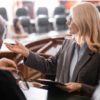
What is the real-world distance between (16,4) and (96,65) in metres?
7.23

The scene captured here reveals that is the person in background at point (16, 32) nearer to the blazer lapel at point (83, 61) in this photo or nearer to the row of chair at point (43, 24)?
the row of chair at point (43, 24)

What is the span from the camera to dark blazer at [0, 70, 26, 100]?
106 centimetres

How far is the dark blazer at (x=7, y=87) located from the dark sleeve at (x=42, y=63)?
902 millimetres

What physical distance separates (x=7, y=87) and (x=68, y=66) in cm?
96

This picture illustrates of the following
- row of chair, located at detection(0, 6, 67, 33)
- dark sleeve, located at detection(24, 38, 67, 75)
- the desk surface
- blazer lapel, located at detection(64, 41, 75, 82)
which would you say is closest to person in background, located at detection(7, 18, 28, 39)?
row of chair, located at detection(0, 6, 67, 33)

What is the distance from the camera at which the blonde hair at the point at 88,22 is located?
1821mm

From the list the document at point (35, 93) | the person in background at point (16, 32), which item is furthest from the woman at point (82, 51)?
the person in background at point (16, 32)

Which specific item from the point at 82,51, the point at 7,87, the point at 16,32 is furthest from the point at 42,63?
the point at 16,32

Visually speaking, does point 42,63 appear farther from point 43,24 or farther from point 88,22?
point 43,24

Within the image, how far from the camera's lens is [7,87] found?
3.51 feet

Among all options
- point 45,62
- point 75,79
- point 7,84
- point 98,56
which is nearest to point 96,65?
point 98,56

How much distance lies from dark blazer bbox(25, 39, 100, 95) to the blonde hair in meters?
0.07

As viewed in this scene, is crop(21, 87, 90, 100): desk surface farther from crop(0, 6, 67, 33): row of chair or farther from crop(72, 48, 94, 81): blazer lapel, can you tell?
crop(0, 6, 67, 33): row of chair

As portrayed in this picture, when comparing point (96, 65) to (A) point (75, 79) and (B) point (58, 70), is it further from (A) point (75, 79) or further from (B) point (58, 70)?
(B) point (58, 70)
